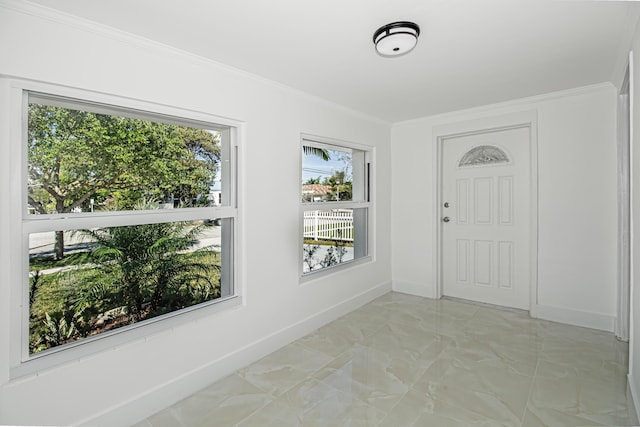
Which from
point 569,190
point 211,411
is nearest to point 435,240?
point 569,190

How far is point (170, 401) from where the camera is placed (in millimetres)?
2029

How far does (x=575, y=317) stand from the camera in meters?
3.12

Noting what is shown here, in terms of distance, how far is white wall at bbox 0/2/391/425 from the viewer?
155 cm

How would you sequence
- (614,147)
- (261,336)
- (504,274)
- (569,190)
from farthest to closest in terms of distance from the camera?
(504,274) → (569,190) → (614,147) → (261,336)

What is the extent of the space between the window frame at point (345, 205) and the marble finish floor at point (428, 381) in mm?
603

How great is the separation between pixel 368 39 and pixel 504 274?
313 cm

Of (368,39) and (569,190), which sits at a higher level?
(368,39)

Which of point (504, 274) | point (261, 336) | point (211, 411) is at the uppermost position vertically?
point (504, 274)

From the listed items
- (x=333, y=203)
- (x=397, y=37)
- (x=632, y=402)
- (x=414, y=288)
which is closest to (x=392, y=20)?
(x=397, y=37)

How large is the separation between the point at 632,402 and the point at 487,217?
2.18 metres

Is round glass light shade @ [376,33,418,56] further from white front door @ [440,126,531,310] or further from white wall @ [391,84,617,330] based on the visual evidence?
white front door @ [440,126,531,310]

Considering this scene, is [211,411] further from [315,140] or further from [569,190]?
[569,190]

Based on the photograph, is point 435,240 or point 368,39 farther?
point 435,240

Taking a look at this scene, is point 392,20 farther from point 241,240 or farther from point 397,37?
point 241,240
